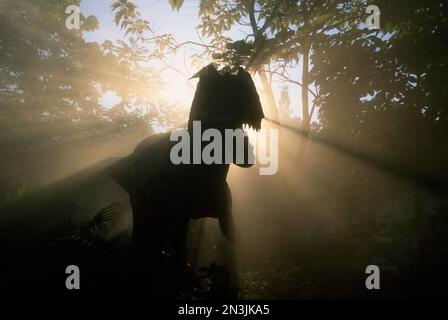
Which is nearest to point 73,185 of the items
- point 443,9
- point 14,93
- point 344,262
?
point 344,262

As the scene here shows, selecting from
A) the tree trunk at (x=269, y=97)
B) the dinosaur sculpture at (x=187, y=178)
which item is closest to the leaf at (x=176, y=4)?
the dinosaur sculpture at (x=187, y=178)

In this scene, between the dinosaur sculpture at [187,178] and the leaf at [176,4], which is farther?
the leaf at [176,4]

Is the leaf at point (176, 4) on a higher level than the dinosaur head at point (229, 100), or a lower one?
higher

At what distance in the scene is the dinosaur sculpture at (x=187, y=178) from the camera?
77.7 inches

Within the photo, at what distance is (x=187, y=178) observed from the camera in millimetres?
2234

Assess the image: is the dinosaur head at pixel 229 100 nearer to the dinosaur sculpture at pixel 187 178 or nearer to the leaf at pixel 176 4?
the dinosaur sculpture at pixel 187 178

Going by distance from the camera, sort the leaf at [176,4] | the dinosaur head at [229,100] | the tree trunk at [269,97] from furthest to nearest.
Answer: the tree trunk at [269,97], the leaf at [176,4], the dinosaur head at [229,100]

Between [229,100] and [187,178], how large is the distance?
0.76 meters

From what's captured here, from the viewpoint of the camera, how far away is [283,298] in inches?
136

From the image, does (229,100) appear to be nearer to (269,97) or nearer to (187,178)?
(187,178)

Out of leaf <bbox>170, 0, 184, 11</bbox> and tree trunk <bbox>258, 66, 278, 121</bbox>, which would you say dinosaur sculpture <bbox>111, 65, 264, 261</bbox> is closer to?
leaf <bbox>170, 0, 184, 11</bbox>

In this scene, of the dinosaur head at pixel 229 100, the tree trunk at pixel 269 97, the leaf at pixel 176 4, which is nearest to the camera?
the dinosaur head at pixel 229 100

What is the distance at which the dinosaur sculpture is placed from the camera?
197 centimetres
